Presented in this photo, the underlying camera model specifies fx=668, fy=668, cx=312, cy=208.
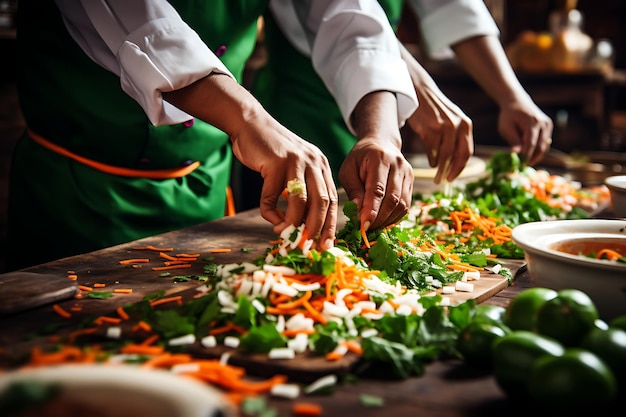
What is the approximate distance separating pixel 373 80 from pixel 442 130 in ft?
1.40

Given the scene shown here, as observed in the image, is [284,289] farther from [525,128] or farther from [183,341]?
[525,128]

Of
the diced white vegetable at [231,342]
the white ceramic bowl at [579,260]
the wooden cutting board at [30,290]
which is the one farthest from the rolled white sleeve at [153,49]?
the white ceramic bowl at [579,260]

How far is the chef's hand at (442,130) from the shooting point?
245cm

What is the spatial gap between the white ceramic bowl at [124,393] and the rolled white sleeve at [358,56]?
155cm

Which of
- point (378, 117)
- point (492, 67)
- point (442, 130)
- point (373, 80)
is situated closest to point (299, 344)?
point (378, 117)

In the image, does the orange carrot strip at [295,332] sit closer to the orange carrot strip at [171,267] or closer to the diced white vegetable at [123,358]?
the diced white vegetable at [123,358]

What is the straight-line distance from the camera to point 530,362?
0.96 metres

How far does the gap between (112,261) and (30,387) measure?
42.3 inches

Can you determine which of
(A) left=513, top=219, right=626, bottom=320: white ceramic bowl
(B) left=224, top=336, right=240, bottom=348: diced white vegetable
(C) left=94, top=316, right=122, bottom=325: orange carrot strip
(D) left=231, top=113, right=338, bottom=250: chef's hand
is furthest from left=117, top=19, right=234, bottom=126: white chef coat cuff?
(A) left=513, top=219, right=626, bottom=320: white ceramic bowl

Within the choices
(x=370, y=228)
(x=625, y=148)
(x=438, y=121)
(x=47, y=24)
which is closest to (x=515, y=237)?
(x=370, y=228)

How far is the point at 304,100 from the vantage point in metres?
2.97

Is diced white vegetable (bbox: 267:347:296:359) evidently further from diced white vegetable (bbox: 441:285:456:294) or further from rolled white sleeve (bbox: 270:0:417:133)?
rolled white sleeve (bbox: 270:0:417:133)

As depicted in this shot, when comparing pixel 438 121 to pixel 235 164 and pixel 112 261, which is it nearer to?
pixel 112 261

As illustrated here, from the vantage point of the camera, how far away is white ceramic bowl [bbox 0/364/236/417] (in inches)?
28.2
